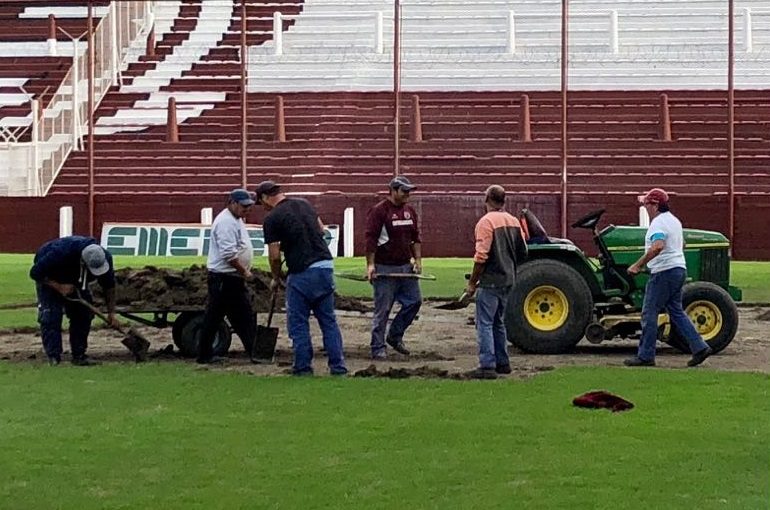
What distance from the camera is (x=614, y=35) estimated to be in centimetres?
4491

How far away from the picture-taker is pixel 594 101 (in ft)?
137

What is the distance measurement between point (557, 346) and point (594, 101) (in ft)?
87.4

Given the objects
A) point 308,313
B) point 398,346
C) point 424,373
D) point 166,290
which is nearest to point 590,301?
point 398,346

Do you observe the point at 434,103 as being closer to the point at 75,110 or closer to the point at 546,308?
the point at 75,110

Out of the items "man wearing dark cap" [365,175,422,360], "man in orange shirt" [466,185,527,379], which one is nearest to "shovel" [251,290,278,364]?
"man wearing dark cap" [365,175,422,360]

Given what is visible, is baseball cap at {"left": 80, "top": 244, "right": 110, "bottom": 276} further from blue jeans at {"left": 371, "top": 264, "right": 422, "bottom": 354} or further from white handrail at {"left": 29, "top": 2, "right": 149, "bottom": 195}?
white handrail at {"left": 29, "top": 2, "right": 149, "bottom": 195}

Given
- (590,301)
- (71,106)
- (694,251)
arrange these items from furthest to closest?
(71,106)
(694,251)
(590,301)

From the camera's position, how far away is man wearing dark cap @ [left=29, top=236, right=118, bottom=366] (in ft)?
46.2

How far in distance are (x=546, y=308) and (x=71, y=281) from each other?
4.49 m

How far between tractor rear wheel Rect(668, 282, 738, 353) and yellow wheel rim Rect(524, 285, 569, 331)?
1.05 meters

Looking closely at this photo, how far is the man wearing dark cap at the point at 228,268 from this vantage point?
14.5 metres

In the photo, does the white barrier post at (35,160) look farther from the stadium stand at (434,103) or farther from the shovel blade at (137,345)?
the shovel blade at (137,345)

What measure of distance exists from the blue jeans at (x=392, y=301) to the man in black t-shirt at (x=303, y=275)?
1.58 meters

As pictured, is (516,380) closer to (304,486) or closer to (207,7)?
(304,486)
